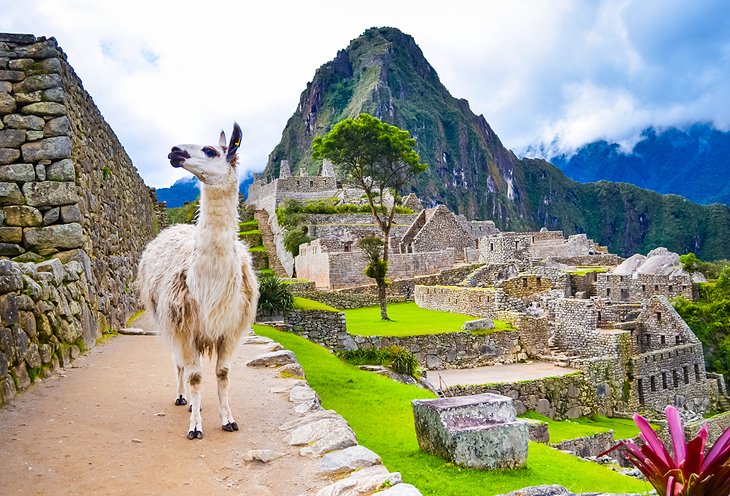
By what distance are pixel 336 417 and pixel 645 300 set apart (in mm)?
19888

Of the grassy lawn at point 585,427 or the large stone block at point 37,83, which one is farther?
the grassy lawn at point 585,427

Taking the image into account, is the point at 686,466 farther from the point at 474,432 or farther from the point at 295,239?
the point at 295,239

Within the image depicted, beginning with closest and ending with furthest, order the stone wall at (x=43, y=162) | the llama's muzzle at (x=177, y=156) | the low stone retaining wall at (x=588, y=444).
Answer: the llama's muzzle at (x=177, y=156), the stone wall at (x=43, y=162), the low stone retaining wall at (x=588, y=444)

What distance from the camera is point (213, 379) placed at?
696 cm

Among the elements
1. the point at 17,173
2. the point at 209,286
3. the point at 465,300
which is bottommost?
the point at 465,300

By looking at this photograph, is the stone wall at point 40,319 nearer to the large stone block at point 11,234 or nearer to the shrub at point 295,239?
the large stone block at point 11,234

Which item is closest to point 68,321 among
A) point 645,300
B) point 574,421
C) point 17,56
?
point 17,56

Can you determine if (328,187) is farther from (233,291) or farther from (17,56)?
(233,291)

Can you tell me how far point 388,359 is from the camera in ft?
39.6

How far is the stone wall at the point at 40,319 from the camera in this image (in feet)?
16.3

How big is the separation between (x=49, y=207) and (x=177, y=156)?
4029mm

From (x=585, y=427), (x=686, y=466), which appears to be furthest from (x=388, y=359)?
(x=686, y=466)

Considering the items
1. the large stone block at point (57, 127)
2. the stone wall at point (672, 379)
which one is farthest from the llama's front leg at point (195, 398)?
the stone wall at point (672, 379)

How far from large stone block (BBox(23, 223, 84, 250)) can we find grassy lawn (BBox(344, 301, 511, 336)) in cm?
940
